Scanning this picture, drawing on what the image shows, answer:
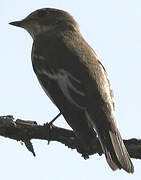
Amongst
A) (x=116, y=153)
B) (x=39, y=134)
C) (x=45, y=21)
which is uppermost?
(x=39, y=134)

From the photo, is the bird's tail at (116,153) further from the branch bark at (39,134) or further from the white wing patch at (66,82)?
the white wing patch at (66,82)

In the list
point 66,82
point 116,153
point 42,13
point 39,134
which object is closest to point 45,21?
point 42,13

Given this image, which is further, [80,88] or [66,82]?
[66,82]

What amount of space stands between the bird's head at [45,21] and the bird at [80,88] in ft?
1.18

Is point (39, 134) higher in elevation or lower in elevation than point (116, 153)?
higher

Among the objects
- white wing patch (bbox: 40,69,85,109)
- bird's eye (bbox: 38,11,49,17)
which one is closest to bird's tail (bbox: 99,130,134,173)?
white wing patch (bbox: 40,69,85,109)

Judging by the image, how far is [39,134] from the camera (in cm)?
586

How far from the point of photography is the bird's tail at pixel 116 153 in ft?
Result: 20.5

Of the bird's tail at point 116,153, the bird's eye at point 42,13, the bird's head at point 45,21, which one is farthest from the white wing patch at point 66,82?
the bird's eye at point 42,13

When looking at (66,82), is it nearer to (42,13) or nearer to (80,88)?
(80,88)

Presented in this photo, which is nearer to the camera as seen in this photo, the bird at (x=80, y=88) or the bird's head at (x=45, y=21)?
the bird at (x=80, y=88)

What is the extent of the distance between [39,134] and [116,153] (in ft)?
3.06

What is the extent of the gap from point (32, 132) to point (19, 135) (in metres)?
0.12

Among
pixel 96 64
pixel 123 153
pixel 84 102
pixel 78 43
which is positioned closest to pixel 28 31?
pixel 78 43
